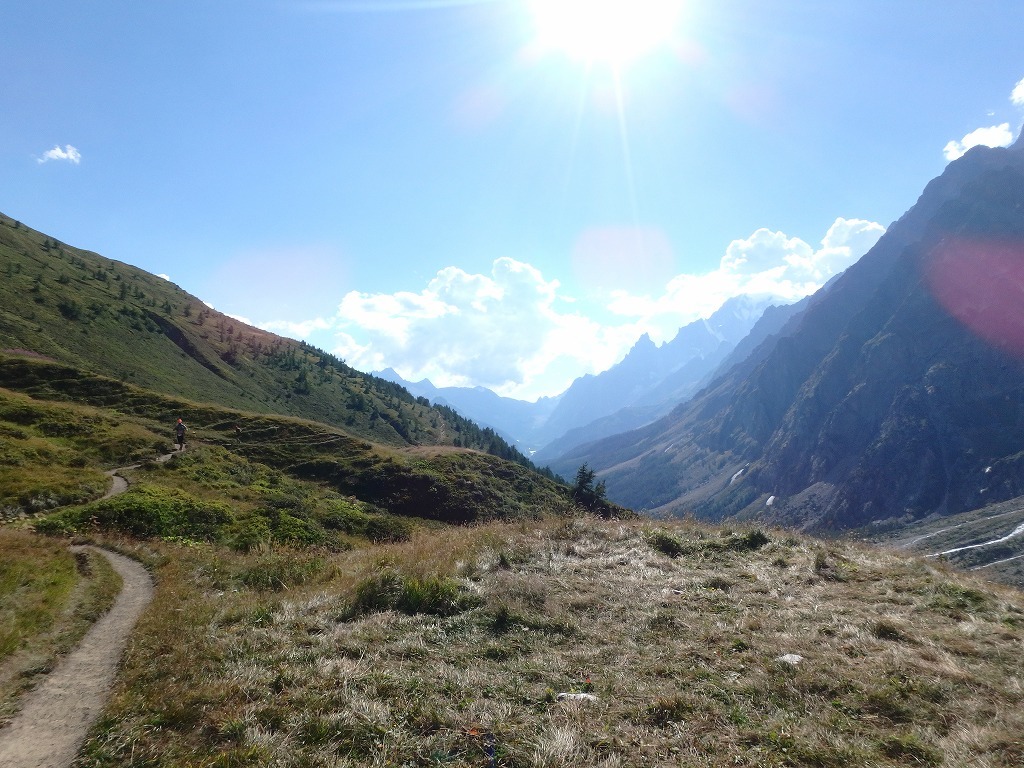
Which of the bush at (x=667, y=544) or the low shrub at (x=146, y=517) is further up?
the bush at (x=667, y=544)

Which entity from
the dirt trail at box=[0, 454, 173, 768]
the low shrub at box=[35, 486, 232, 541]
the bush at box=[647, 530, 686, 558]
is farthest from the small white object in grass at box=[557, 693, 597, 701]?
the low shrub at box=[35, 486, 232, 541]

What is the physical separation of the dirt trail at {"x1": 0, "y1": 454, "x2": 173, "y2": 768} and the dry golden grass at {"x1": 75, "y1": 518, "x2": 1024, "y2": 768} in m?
0.37

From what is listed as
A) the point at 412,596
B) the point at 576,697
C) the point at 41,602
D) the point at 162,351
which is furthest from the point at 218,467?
the point at 162,351

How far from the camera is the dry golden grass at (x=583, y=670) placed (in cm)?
540

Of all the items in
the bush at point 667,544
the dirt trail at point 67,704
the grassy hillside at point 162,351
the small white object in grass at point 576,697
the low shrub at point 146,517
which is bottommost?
the low shrub at point 146,517

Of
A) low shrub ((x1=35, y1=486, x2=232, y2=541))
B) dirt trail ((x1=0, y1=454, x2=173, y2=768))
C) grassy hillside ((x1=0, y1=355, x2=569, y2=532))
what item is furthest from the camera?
grassy hillside ((x1=0, y1=355, x2=569, y2=532))

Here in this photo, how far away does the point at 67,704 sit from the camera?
6855 millimetres

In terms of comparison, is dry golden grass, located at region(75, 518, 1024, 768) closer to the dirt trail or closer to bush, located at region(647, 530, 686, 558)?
the dirt trail

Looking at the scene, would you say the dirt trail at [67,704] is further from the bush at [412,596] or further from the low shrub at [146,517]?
the low shrub at [146,517]

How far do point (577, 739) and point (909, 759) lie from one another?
3.48 meters

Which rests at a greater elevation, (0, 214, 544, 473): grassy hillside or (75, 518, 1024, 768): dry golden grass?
(0, 214, 544, 473): grassy hillside

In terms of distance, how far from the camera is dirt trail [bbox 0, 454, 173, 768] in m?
5.77

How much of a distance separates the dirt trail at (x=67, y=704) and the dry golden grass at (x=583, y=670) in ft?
1.22

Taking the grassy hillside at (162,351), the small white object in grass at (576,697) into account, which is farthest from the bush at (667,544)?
the grassy hillside at (162,351)
